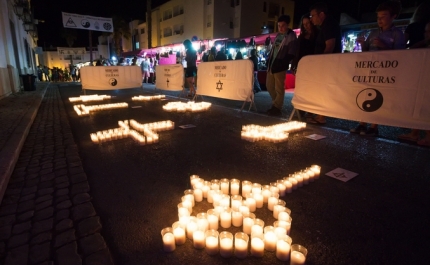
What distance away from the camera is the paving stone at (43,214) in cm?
224

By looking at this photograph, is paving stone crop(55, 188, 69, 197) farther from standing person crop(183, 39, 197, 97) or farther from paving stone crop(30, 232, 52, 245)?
standing person crop(183, 39, 197, 97)

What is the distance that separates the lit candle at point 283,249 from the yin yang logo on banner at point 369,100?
12.9 ft

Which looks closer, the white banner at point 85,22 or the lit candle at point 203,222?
the lit candle at point 203,222

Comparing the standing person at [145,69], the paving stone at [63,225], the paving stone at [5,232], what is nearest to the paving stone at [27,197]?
the paving stone at [5,232]

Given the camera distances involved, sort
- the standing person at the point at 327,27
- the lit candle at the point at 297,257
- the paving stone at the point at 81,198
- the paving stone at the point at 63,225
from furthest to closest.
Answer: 1. the standing person at the point at 327,27
2. the paving stone at the point at 81,198
3. the paving stone at the point at 63,225
4. the lit candle at the point at 297,257

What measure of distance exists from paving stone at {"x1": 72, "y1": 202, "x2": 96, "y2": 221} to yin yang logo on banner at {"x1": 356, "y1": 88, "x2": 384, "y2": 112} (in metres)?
4.75

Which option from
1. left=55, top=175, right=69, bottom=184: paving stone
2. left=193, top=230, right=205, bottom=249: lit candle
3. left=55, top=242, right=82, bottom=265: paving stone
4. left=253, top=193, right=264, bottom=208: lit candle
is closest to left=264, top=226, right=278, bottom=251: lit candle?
left=193, top=230, right=205, bottom=249: lit candle

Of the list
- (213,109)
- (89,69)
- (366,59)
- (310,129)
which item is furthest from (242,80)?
(89,69)

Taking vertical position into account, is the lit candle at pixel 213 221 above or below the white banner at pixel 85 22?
below

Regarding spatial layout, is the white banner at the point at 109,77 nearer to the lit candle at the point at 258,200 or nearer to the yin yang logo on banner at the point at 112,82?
the yin yang logo on banner at the point at 112,82

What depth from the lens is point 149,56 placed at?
2677 cm

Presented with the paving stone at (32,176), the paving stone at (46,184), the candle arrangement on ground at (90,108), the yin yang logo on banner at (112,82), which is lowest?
the paving stone at (32,176)

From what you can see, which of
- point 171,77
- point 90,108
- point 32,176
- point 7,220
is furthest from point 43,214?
point 171,77

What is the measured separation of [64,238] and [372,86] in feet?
16.7
